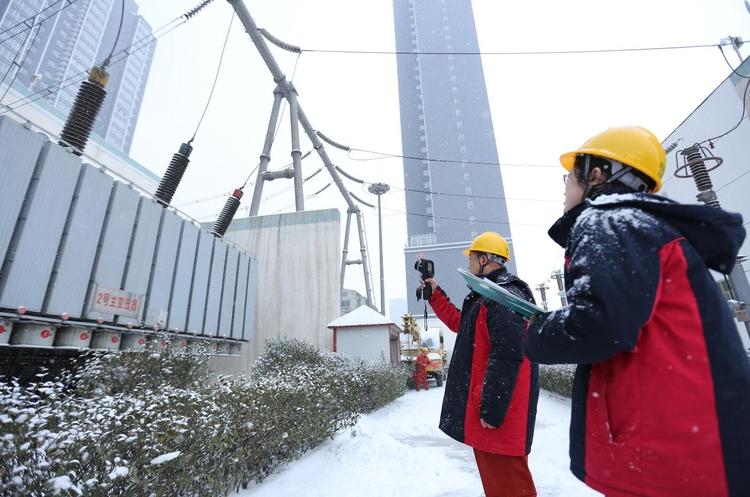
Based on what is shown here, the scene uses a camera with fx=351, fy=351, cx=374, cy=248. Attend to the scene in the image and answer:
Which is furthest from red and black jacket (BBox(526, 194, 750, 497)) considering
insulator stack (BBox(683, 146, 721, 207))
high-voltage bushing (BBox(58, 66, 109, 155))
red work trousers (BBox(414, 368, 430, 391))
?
red work trousers (BBox(414, 368, 430, 391))

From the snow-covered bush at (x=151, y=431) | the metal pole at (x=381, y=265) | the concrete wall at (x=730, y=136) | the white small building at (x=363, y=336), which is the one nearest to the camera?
the snow-covered bush at (x=151, y=431)

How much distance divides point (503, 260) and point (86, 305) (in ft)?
19.7

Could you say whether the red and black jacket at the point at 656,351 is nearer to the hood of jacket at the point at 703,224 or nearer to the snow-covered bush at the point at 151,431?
the hood of jacket at the point at 703,224

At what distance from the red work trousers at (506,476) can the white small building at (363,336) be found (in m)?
9.19

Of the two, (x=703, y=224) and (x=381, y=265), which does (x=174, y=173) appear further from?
(x=381, y=265)

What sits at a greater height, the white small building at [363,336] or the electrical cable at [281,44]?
the electrical cable at [281,44]

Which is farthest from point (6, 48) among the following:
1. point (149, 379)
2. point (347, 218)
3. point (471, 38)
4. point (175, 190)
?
point (471, 38)

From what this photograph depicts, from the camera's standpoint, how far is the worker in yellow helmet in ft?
3.09

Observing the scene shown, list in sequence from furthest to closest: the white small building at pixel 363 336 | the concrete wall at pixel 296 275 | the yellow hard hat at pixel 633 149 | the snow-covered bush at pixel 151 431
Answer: the white small building at pixel 363 336
the concrete wall at pixel 296 275
the snow-covered bush at pixel 151 431
the yellow hard hat at pixel 633 149

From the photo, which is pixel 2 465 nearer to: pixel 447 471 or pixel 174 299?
pixel 447 471

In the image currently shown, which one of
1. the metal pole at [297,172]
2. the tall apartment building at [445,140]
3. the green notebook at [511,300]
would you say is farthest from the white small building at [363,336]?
the tall apartment building at [445,140]

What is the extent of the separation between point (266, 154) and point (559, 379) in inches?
477

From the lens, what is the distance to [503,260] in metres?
3.02

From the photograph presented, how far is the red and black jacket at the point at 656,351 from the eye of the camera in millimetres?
941
